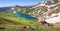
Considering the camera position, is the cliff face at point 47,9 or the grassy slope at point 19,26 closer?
the grassy slope at point 19,26

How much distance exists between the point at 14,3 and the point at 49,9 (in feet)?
5.70

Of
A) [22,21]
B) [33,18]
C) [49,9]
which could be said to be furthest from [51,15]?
[22,21]

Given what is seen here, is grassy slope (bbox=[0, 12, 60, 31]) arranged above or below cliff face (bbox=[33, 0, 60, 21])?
below

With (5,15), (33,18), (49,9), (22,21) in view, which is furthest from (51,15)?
(5,15)

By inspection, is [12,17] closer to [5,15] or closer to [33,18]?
[5,15]

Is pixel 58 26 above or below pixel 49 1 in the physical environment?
below

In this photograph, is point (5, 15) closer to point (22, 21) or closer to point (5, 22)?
point (5, 22)

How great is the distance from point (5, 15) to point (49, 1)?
2.23m

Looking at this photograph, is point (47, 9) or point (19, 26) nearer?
point (19, 26)

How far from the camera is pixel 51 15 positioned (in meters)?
8.12

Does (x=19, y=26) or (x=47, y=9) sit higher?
(x=47, y=9)

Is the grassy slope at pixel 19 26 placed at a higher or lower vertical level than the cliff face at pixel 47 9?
lower

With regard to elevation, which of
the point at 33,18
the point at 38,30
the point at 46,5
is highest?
the point at 46,5

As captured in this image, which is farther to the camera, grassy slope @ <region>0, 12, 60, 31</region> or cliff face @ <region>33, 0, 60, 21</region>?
cliff face @ <region>33, 0, 60, 21</region>
